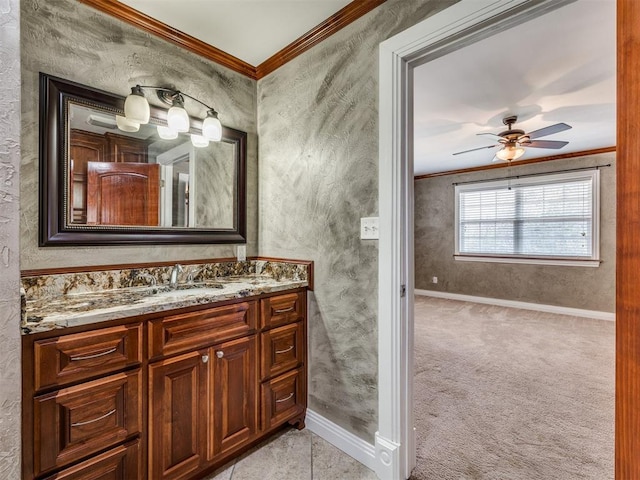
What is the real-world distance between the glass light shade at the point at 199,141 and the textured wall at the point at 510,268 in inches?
190

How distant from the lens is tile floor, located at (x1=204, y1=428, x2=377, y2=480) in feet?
5.14

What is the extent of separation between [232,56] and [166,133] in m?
0.75

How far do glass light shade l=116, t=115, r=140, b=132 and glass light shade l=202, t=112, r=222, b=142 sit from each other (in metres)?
0.38

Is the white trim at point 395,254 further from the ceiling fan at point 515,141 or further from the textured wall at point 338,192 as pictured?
the ceiling fan at point 515,141

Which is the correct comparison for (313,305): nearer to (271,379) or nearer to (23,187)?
(271,379)

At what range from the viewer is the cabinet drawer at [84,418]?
1.07 metres

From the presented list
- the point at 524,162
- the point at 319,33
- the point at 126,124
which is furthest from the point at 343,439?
the point at 524,162

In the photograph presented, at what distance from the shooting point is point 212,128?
201cm

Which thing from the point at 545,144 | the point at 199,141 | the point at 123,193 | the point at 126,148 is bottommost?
the point at 123,193

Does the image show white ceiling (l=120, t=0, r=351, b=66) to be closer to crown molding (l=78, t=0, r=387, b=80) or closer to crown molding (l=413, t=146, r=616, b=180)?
crown molding (l=78, t=0, r=387, b=80)

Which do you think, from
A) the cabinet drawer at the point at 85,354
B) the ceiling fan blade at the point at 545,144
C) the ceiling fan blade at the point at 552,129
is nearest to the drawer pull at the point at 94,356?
the cabinet drawer at the point at 85,354

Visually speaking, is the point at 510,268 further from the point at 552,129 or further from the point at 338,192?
the point at 338,192

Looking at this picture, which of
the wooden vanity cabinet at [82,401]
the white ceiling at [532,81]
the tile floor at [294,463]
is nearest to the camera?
the wooden vanity cabinet at [82,401]

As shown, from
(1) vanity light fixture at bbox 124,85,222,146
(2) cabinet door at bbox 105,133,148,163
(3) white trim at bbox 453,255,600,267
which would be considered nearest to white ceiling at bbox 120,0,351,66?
(1) vanity light fixture at bbox 124,85,222,146
